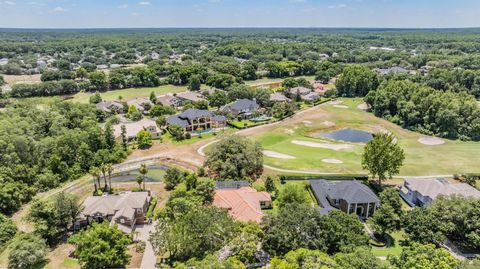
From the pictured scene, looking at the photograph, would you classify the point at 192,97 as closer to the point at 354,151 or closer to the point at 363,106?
the point at 363,106

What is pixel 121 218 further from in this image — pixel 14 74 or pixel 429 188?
pixel 14 74

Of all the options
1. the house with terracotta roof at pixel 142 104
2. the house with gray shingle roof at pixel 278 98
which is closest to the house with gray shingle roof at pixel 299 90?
the house with gray shingle roof at pixel 278 98

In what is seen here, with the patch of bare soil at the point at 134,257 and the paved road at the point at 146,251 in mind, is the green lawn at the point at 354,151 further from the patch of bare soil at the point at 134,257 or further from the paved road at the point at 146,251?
the patch of bare soil at the point at 134,257

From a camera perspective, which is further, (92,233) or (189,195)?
(189,195)

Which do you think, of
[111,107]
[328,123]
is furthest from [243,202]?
[111,107]

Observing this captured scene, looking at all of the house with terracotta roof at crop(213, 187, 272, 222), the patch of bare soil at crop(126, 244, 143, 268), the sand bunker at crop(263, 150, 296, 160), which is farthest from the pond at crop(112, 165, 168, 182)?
the sand bunker at crop(263, 150, 296, 160)

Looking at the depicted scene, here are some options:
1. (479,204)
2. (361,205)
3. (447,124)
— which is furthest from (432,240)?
(447,124)
